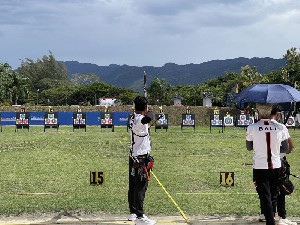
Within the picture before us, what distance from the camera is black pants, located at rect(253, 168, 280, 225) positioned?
229 inches

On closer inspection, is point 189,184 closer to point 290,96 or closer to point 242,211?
point 242,211

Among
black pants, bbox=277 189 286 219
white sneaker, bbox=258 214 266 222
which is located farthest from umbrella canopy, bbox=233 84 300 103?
white sneaker, bbox=258 214 266 222

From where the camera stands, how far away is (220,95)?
84.5m

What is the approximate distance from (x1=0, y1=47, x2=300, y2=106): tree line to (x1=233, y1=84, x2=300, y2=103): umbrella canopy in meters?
39.6

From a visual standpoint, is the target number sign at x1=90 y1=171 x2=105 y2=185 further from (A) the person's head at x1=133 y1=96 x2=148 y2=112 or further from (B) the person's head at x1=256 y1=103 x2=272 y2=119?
(B) the person's head at x1=256 y1=103 x2=272 y2=119

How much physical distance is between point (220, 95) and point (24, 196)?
78.1m

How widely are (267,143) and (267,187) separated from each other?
61 centimetres

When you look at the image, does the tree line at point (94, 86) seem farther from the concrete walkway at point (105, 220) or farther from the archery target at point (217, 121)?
the concrete walkway at point (105, 220)

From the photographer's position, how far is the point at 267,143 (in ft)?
Result: 19.4

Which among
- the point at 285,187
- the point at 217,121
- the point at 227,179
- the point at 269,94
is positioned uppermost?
the point at 269,94

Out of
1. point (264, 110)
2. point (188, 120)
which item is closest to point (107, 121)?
point (188, 120)

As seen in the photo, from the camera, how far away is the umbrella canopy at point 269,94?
636cm

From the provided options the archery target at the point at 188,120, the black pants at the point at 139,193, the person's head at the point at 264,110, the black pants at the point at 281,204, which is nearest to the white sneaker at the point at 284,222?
the black pants at the point at 281,204

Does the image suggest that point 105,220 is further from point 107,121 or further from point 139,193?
Answer: point 107,121
